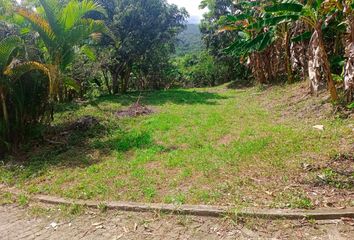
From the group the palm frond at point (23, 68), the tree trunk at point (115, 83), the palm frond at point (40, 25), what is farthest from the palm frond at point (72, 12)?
the tree trunk at point (115, 83)

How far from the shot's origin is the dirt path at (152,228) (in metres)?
3.46

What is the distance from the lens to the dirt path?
11.3 ft

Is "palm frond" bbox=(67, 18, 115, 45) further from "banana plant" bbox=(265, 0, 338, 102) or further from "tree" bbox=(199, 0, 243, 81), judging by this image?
"tree" bbox=(199, 0, 243, 81)

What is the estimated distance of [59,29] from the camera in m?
7.65

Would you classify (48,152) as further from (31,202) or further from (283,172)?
(283,172)

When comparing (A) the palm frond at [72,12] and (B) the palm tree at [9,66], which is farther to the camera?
(A) the palm frond at [72,12]

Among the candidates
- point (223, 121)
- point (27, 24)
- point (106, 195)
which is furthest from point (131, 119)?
point (106, 195)

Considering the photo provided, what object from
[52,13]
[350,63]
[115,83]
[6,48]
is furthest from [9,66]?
[115,83]

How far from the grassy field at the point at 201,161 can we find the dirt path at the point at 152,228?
37cm

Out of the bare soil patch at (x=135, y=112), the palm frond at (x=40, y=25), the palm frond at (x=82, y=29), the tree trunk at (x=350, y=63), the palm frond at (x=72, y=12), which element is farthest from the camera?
the bare soil patch at (x=135, y=112)

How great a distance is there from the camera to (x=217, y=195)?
432cm

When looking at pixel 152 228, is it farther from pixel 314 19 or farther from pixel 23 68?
pixel 314 19

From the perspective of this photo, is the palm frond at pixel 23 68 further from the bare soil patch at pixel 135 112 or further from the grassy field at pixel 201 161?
the bare soil patch at pixel 135 112

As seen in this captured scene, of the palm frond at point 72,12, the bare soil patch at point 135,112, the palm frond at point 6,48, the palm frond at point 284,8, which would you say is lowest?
the bare soil patch at point 135,112
